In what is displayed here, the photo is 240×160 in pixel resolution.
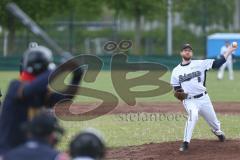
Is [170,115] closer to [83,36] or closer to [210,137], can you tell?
[210,137]

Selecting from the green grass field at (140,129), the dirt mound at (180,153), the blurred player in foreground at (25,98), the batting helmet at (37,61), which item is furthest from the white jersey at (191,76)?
the batting helmet at (37,61)

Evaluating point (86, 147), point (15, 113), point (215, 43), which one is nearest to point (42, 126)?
point (86, 147)

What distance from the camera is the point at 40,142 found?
5598mm

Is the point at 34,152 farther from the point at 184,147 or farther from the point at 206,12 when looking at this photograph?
the point at 206,12

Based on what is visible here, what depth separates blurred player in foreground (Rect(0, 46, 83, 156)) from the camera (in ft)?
21.0

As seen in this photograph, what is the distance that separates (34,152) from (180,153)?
7400mm

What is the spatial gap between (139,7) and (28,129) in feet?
147

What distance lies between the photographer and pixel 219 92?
27609mm

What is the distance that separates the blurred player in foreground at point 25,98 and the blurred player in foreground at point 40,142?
0.63 meters

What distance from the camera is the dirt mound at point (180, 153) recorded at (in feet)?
39.9

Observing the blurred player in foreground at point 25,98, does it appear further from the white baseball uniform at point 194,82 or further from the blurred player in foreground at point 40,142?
the white baseball uniform at point 194,82

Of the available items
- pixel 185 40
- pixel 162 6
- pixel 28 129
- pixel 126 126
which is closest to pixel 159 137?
pixel 126 126

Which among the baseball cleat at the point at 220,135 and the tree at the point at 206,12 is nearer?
the baseball cleat at the point at 220,135

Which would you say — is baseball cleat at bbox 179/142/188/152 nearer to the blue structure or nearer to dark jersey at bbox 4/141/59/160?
dark jersey at bbox 4/141/59/160
